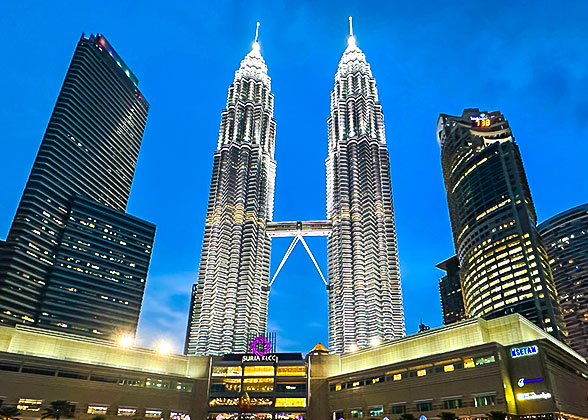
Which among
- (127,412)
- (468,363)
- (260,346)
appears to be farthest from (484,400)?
(260,346)

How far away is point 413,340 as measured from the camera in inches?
4505

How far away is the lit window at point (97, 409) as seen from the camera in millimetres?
112975

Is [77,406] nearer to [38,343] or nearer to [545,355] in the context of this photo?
[38,343]

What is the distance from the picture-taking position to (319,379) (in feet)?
452

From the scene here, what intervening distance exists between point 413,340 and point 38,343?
311ft

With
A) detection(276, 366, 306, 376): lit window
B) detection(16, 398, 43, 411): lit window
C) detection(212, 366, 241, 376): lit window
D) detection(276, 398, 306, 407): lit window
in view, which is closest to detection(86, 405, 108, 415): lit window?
detection(16, 398, 43, 411): lit window

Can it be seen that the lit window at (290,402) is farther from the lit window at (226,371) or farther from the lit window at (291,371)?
the lit window at (226,371)

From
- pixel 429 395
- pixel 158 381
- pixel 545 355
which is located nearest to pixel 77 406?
pixel 158 381

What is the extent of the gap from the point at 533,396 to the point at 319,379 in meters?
65.5

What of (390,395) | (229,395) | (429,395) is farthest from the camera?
(229,395)

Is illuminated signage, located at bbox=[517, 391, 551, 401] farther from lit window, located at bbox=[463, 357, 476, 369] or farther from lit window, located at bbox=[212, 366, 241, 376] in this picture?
lit window, located at bbox=[212, 366, 241, 376]

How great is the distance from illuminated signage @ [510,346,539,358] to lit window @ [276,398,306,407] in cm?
6972

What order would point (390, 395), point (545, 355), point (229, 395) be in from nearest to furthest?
point (545, 355) < point (390, 395) < point (229, 395)

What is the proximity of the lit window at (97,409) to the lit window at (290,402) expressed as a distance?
5206 cm
